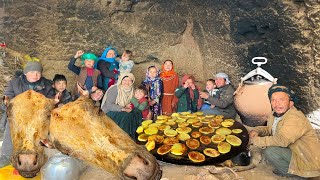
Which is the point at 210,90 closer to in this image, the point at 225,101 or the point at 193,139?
the point at 225,101

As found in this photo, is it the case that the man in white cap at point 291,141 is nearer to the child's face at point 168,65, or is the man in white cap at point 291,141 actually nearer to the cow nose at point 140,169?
the cow nose at point 140,169

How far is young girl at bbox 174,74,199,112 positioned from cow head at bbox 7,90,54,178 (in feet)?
9.19

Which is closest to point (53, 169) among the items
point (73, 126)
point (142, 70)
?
point (73, 126)

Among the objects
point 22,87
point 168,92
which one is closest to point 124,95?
point 168,92

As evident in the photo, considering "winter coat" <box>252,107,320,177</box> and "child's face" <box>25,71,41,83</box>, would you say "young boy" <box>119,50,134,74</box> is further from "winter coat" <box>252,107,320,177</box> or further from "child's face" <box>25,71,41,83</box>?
"winter coat" <box>252,107,320,177</box>

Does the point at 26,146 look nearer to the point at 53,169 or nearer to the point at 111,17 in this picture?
the point at 53,169

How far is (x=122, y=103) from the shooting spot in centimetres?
534

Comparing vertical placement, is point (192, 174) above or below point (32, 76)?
below

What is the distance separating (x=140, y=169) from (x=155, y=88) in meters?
3.13

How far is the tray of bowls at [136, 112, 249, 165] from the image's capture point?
364cm

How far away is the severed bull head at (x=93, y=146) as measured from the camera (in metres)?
2.63

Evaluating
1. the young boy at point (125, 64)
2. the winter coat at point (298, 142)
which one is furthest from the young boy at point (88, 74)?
the winter coat at point (298, 142)

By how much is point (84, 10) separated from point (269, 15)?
11.1ft

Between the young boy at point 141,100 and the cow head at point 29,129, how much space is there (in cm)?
228
